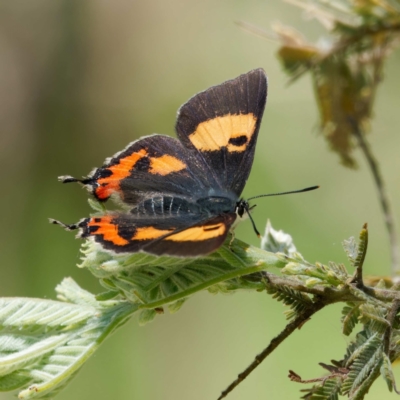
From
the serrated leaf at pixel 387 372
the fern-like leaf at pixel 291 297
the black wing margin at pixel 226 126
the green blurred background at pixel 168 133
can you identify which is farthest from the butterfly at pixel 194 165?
the green blurred background at pixel 168 133

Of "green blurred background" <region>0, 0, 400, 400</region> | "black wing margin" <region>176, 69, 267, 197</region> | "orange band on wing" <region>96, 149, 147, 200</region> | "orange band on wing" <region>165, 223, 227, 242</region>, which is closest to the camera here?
"orange band on wing" <region>165, 223, 227, 242</region>

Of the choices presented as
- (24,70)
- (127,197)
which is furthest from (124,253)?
(24,70)

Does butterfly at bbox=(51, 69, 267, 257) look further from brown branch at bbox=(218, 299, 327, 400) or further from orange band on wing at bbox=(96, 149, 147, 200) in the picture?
brown branch at bbox=(218, 299, 327, 400)

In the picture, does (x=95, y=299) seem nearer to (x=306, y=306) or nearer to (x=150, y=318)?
(x=150, y=318)

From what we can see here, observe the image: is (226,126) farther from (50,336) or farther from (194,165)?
(50,336)

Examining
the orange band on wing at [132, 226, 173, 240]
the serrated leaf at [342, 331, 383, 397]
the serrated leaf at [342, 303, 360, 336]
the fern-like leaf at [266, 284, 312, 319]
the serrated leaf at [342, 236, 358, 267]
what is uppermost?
the orange band on wing at [132, 226, 173, 240]

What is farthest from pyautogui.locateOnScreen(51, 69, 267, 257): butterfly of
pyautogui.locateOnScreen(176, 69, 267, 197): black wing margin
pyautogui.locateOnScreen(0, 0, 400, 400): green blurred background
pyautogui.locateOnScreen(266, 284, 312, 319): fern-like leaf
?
pyautogui.locateOnScreen(0, 0, 400, 400): green blurred background
